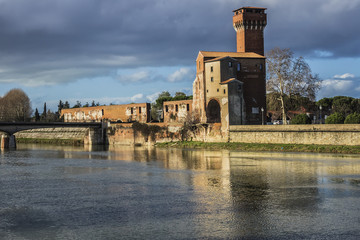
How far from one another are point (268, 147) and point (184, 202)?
31956mm

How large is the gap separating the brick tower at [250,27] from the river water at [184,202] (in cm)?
3857

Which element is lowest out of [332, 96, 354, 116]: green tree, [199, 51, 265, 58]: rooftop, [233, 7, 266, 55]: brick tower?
[332, 96, 354, 116]: green tree

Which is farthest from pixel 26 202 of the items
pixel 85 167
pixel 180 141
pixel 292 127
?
pixel 180 141

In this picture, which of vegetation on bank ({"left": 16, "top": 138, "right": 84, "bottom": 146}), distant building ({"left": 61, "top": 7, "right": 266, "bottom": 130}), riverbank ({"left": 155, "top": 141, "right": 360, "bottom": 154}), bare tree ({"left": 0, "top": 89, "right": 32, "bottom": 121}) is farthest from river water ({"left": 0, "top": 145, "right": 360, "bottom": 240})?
bare tree ({"left": 0, "top": 89, "right": 32, "bottom": 121})

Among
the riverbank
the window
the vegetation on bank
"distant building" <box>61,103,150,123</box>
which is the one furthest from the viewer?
the vegetation on bank

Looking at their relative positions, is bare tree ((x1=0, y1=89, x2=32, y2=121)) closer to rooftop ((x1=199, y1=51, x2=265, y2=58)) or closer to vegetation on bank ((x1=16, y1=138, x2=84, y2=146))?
vegetation on bank ((x1=16, y1=138, x2=84, y2=146))

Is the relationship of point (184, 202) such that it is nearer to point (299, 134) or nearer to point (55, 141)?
point (299, 134)

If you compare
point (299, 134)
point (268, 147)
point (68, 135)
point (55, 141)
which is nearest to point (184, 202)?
point (299, 134)

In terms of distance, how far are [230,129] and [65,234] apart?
4530 cm

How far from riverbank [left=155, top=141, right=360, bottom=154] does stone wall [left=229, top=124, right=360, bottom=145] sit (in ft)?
3.34

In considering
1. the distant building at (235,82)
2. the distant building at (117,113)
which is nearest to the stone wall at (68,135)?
the distant building at (117,113)

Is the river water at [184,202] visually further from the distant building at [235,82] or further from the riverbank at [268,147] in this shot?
the distant building at [235,82]

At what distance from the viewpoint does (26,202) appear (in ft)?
69.7

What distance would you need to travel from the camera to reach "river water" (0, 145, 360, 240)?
16125 millimetres
